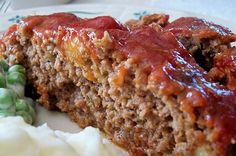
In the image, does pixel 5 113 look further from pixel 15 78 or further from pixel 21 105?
pixel 15 78

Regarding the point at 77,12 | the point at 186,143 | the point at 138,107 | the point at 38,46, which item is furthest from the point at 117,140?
the point at 77,12

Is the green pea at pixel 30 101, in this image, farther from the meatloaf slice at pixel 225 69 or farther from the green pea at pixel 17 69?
the meatloaf slice at pixel 225 69

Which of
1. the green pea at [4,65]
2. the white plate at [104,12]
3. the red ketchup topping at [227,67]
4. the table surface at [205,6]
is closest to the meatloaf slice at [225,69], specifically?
the red ketchup topping at [227,67]

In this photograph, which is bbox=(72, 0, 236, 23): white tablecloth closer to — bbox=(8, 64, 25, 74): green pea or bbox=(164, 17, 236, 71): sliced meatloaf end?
bbox=(164, 17, 236, 71): sliced meatloaf end

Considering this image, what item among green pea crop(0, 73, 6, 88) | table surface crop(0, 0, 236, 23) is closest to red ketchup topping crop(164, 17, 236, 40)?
green pea crop(0, 73, 6, 88)

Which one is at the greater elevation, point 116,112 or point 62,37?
point 62,37

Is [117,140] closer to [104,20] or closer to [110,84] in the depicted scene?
[110,84]
